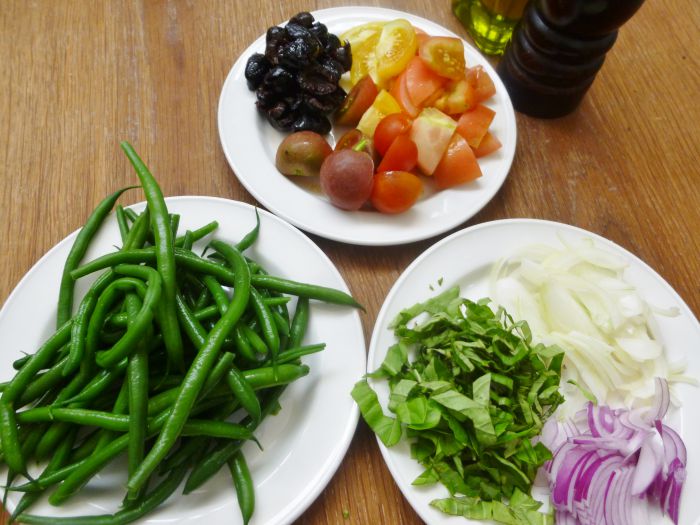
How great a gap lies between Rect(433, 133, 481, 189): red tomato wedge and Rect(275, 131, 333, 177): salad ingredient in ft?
1.27

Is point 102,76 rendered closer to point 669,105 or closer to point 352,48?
point 352,48

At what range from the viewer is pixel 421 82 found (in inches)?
68.7

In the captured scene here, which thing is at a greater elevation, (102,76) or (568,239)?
(568,239)

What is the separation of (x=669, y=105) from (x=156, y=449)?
2.19 m

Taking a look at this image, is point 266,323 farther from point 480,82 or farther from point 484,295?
point 480,82

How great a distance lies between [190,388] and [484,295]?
893mm

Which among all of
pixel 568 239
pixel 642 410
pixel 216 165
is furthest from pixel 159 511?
pixel 568 239

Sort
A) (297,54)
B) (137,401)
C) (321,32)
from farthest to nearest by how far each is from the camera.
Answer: (321,32) < (297,54) < (137,401)

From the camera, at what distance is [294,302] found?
1.49 m

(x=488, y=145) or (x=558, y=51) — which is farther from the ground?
(x=558, y=51)

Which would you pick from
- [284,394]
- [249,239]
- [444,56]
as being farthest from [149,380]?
[444,56]

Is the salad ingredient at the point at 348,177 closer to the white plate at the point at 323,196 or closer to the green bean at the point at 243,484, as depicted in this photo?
the white plate at the point at 323,196

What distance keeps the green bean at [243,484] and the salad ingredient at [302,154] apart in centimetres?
90

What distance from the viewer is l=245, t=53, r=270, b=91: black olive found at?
5.87 ft
